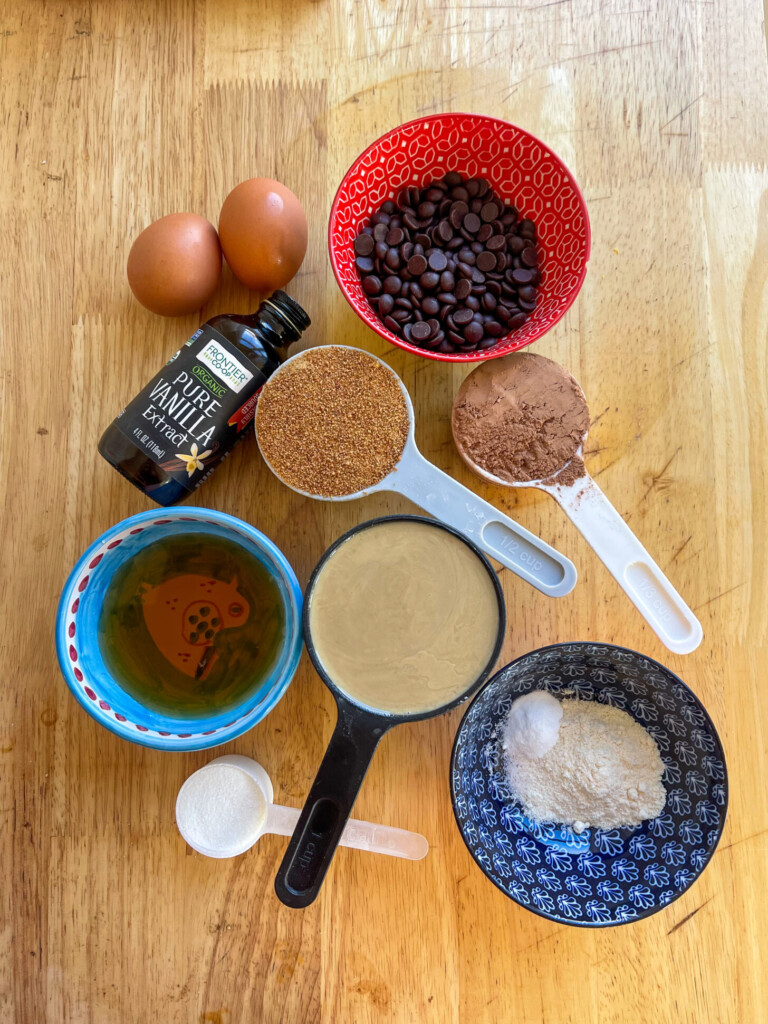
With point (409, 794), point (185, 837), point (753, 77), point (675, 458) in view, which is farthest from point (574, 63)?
point (185, 837)

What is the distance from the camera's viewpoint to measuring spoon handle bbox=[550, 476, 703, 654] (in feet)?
3.09

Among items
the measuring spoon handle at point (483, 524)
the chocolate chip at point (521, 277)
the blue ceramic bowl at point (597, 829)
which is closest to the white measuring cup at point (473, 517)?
the measuring spoon handle at point (483, 524)

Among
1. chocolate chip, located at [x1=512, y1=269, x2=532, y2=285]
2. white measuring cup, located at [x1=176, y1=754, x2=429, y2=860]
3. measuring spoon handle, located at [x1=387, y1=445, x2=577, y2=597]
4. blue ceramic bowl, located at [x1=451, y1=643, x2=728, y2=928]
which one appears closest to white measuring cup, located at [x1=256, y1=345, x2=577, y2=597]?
measuring spoon handle, located at [x1=387, y1=445, x2=577, y2=597]

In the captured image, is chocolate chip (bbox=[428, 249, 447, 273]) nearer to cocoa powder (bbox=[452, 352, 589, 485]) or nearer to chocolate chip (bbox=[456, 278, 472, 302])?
chocolate chip (bbox=[456, 278, 472, 302])

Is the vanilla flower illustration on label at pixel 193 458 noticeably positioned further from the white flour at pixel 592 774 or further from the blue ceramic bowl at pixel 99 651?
Result: the white flour at pixel 592 774

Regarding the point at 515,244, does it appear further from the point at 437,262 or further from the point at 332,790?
the point at 332,790

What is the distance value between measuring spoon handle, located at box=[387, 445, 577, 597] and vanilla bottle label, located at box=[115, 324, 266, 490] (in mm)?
242

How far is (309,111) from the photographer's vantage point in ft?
3.42

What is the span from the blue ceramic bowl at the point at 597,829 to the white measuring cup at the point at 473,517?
11 cm

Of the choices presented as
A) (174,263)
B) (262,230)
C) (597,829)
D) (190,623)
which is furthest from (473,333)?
(597,829)

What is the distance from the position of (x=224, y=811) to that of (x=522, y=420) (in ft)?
2.21

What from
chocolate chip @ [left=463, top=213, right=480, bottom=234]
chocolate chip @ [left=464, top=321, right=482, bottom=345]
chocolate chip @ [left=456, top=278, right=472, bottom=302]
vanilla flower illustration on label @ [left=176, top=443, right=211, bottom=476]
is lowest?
vanilla flower illustration on label @ [left=176, top=443, right=211, bottom=476]

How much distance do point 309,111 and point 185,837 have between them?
1.07 m

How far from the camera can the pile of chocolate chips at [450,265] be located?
0.94 m
